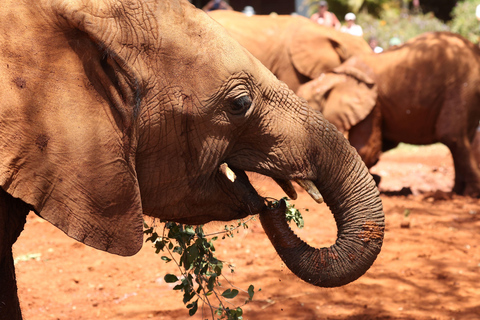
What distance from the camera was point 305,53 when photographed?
9891 mm

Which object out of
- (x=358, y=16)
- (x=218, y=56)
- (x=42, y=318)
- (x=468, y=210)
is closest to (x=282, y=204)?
(x=218, y=56)

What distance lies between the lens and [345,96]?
9211 millimetres

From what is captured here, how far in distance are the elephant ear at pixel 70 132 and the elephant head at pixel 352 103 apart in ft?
22.3

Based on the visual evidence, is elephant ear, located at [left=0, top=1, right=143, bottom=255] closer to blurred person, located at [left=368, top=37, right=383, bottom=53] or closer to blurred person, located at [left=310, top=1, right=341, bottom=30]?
blurred person, located at [left=368, top=37, right=383, bottom=53]

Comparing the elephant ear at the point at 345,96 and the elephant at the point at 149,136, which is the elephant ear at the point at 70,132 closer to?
the elephant at the point at 149,136

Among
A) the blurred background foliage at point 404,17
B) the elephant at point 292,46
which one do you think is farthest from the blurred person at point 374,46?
the elephant at point 292,46

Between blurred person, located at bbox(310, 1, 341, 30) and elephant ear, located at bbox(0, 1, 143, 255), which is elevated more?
elephant ear, located at bbox(0, 1, 143, 255)

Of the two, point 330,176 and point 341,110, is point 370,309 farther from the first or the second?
point 341,110

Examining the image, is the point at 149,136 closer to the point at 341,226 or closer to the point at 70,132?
the point at 70,132

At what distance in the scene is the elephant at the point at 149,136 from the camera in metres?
2.39

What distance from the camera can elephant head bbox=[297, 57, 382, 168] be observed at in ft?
30.1

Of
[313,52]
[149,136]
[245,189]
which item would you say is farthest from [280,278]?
[313,52]

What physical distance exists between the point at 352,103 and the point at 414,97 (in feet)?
2.80

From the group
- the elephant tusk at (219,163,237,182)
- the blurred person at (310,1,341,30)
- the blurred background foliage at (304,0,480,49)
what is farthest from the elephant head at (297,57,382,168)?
the blurred background foliage at (304,0,480,49)
